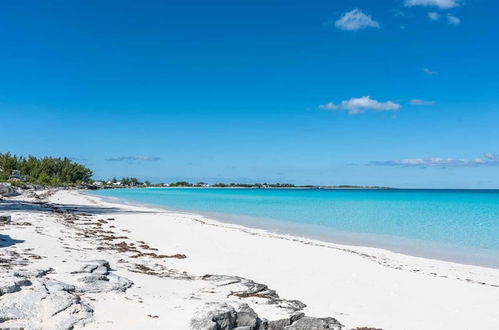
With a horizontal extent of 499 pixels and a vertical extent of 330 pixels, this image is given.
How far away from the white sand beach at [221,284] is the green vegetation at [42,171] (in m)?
53.9

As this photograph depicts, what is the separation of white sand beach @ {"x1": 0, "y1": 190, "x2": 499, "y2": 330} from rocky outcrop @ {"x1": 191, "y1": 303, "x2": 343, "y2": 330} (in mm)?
119

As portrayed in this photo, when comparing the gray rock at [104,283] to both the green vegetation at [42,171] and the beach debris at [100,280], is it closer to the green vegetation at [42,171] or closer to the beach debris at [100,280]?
the beach debris at [100,280]

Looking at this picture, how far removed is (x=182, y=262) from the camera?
12867 millimetres

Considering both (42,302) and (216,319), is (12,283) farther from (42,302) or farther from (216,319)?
(216,319)

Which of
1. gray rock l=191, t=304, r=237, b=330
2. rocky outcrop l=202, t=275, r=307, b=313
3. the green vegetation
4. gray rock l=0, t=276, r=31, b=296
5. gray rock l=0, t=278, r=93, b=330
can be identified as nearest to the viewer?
gray rock l=0, t=278, r=93, b=330

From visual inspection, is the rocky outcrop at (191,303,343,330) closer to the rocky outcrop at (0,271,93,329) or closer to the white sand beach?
the white sand beach

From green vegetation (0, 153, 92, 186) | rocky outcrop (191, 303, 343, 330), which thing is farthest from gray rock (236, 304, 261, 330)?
green vegetation (0, 153, 92, 186)

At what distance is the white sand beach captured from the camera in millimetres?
6680

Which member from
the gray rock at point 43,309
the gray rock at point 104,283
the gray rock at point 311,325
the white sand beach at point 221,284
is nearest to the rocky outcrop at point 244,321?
the gray rock at point 311,325

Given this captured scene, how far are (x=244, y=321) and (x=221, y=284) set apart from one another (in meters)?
2.93

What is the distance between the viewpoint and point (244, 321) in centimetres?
667

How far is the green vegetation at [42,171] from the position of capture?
74875 mm

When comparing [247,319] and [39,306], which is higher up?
[39,306]

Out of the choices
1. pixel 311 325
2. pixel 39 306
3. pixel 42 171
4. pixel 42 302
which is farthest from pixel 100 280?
pixel 42 171
